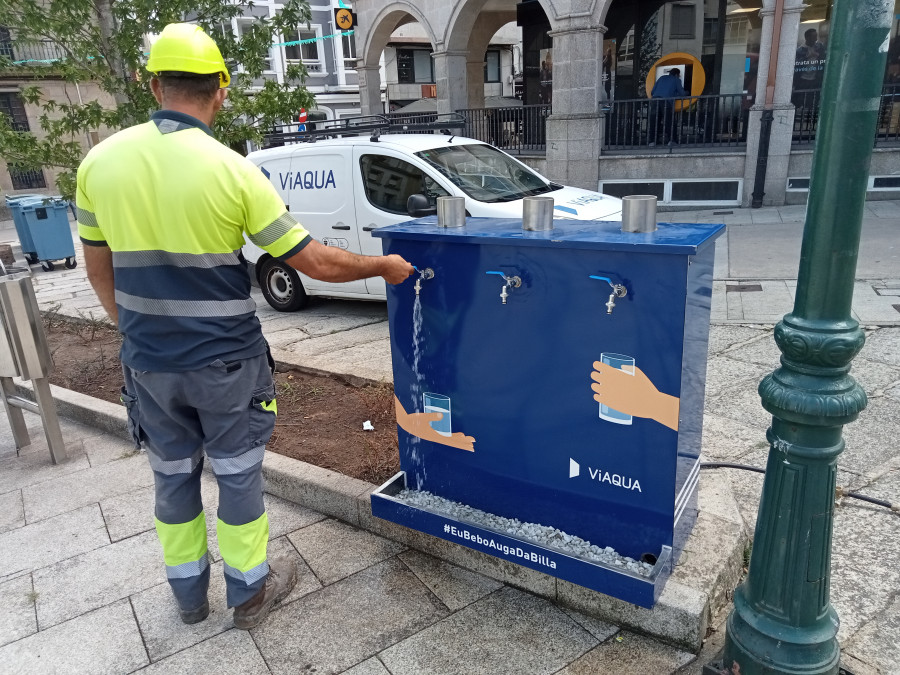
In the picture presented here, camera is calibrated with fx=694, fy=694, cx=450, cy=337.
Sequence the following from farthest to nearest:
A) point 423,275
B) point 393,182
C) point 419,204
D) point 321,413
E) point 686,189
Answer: point 686,189
point 393,182
point 419,204
point 321,413
point 423,275

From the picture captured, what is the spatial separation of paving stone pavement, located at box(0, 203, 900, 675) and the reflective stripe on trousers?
0.25 meters

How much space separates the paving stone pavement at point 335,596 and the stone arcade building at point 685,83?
31.2 ft

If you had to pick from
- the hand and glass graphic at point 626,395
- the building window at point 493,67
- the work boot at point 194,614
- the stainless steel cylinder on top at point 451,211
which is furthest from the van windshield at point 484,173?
the building window at point 493,67

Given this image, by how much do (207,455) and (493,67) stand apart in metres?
44.5

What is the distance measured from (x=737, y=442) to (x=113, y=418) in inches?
161

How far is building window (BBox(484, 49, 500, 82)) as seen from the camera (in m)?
42.7

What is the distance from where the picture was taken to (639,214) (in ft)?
7.99

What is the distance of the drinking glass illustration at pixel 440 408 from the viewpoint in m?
3.00

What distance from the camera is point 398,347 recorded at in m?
3.08

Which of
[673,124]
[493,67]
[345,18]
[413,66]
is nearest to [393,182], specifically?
[673,124]

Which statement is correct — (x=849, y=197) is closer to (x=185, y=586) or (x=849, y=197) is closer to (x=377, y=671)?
(x=377, y=671)

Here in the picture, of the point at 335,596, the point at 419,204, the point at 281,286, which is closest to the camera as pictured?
the point at 335,596

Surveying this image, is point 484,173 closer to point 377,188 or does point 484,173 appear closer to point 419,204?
point 377,188

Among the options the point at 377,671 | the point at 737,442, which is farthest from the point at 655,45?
Result: the point at 377,671
